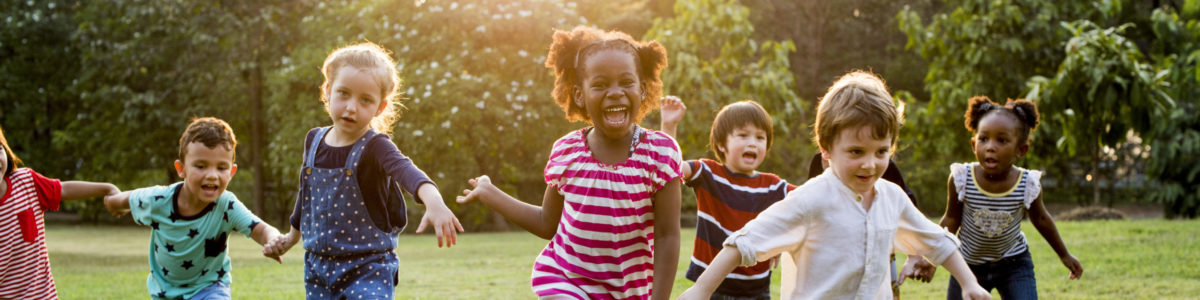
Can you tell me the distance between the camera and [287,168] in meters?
22.2

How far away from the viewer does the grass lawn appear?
8570mm

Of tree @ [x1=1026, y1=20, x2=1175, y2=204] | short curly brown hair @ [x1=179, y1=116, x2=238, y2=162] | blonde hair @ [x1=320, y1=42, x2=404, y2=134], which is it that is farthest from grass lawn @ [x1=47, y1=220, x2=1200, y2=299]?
blonde hair @ [x1=320, y1=42, x2=404, y2=134]

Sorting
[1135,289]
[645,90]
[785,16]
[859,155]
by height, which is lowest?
[1135,289]

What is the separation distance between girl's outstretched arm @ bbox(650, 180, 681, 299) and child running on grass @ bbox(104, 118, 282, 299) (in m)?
2.04

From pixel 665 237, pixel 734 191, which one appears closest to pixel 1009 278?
pixel 734 191

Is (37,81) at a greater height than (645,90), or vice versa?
(37,81)

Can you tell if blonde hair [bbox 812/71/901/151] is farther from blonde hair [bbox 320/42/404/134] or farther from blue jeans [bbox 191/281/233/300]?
blue jeans [bbox 191/281/233/300]

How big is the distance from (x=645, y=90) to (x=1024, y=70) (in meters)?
21.5

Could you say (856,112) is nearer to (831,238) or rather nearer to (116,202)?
(831,238)

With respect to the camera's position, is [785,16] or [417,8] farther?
[785,16]

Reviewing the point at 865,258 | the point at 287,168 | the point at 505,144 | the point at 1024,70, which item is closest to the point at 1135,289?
the point at 865,258

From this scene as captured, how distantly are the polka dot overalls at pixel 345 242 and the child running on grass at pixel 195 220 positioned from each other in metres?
0.68

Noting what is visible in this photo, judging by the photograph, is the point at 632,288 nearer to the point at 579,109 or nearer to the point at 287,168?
the point at 579,109

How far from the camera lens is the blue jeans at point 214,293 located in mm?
4738
